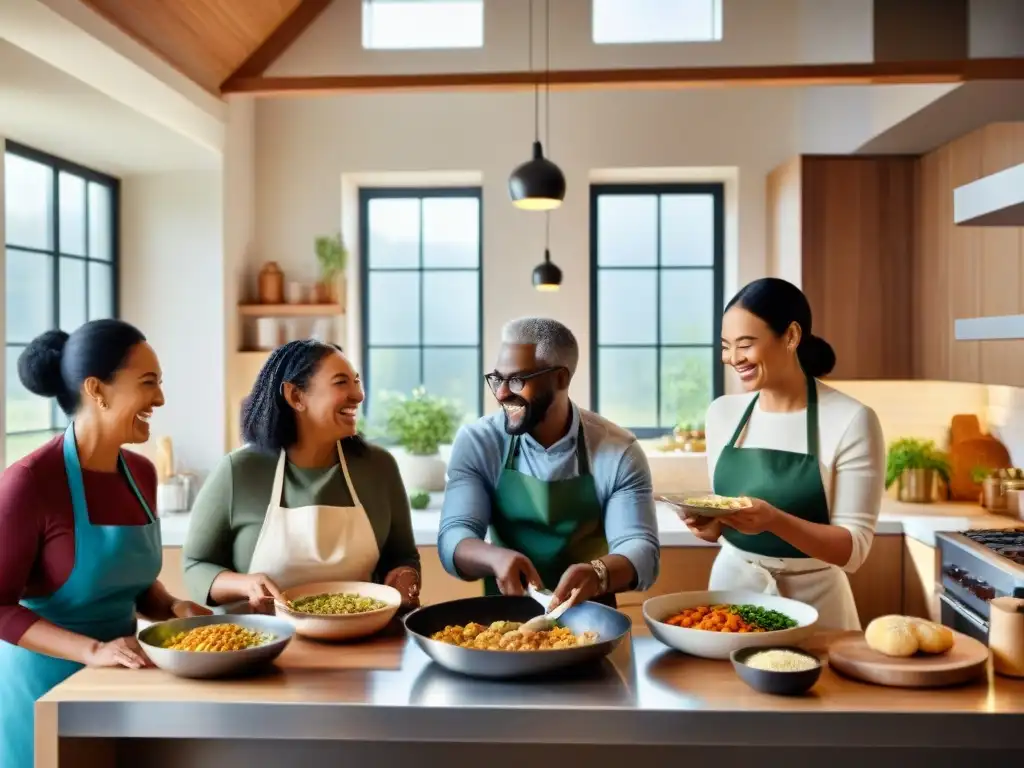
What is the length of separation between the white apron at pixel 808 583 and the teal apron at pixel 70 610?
1471mm

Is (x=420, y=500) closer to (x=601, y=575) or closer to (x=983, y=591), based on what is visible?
(x=983, y=591)

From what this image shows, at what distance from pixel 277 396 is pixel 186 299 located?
322 centimetres

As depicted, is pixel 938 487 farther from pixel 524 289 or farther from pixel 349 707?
pixel 349 707

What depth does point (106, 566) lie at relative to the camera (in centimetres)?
200

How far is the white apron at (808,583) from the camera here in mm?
2385

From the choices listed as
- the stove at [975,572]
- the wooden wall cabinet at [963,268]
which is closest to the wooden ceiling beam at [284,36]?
the wooden wall cabinet at [963,268]

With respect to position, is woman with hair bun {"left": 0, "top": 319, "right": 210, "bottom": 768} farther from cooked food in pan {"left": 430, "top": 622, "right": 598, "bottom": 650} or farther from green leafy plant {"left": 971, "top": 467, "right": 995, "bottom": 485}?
green leafy plant {"left": 971, "top": 467, "right": 995, "bottom": 485}

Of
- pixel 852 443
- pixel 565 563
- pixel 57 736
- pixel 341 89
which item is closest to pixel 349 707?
pixel 57 736

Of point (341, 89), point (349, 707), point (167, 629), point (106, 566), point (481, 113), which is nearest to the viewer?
point (349, 707)

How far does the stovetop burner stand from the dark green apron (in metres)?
1.13

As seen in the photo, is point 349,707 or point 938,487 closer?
point 349,707

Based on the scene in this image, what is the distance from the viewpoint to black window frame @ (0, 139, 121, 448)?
4.27 metres

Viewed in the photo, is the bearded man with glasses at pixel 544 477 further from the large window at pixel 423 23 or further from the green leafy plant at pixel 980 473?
the large window at pixel 423 23

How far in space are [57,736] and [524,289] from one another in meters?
4.24
